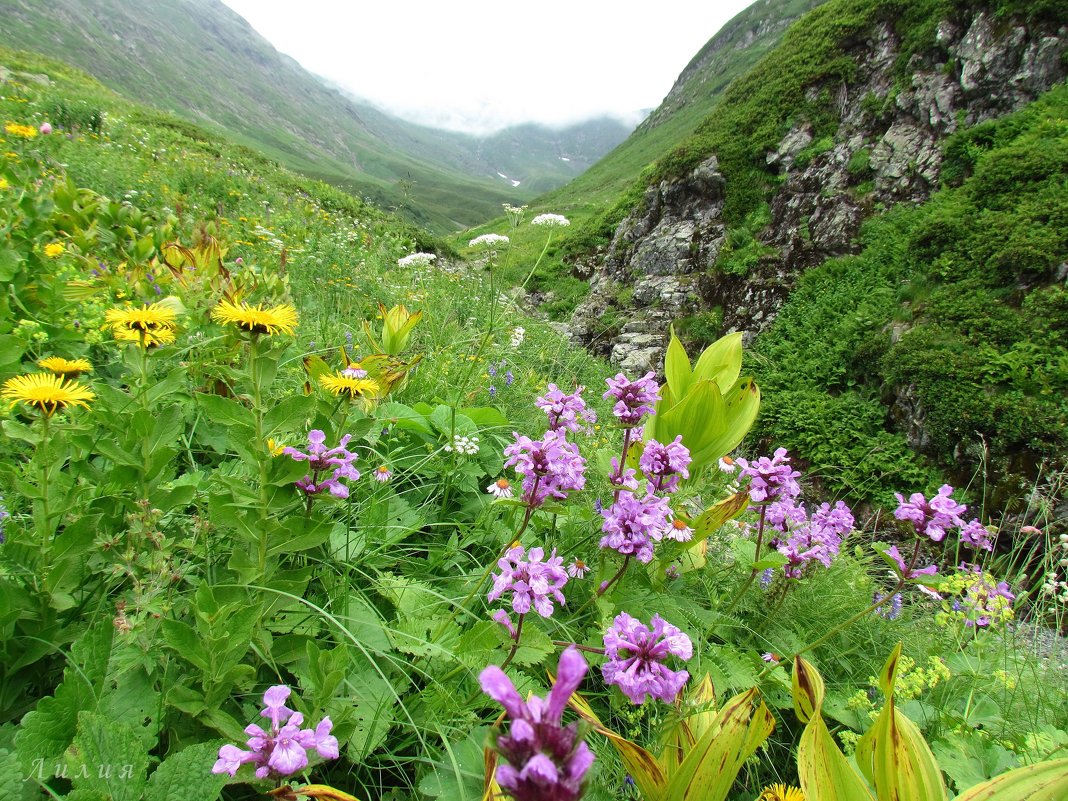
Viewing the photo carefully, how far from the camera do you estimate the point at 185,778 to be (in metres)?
0.88

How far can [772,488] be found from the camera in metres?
1.77

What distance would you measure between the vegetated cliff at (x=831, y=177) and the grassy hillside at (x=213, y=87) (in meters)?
39.4

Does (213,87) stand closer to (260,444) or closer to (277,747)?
(260,444)

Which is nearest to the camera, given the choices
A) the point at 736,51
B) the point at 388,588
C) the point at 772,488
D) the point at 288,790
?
the point at 288,790

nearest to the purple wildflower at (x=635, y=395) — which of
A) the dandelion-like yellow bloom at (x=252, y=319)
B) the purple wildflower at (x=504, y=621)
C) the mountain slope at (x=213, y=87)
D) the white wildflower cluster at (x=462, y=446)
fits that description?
the white wildflower cluster at (x=462, y=446)

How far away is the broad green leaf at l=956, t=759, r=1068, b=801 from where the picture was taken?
987mm

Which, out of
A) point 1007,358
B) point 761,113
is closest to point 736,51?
point 761,113

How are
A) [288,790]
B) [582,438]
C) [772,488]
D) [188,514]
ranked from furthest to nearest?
[582,438] → [772,488] → [188,514] → [288,790]

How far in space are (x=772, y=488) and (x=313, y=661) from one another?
4.93 feet

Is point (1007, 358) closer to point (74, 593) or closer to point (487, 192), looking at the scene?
point (74, 593)

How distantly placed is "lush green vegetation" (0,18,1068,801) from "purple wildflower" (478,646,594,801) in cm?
57

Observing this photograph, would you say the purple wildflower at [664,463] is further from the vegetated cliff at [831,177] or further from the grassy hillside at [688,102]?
the grassy hillside at [688,102]

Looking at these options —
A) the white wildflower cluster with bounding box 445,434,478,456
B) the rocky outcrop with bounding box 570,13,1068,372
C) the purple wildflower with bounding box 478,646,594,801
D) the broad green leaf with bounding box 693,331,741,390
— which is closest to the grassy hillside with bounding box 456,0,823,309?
the rocky outcrop with bounding box 570,13,1068,372

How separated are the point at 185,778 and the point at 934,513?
224cm
